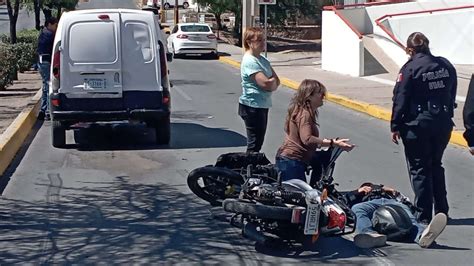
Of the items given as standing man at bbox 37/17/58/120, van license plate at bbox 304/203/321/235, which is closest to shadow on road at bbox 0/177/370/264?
van license plate at bbox 304/203/321/235

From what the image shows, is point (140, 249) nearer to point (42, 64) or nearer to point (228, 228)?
point (228, 228)

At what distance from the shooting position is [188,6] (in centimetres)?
8450

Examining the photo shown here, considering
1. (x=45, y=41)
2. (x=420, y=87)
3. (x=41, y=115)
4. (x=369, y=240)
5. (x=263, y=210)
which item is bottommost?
(x=41, y=115)

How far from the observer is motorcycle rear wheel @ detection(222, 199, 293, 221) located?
7191 mm

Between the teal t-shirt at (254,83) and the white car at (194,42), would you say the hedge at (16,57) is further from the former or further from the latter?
the teal t-shirt at (254,83)

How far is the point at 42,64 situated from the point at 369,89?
30.0ft

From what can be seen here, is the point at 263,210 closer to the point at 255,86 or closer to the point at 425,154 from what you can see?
the point at 425,154

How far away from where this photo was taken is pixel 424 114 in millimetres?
7961

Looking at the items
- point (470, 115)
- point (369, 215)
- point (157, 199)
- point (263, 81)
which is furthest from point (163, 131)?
point (470, 115)

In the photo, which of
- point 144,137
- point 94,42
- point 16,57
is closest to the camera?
point 94,42

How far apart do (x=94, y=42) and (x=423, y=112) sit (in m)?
6.20

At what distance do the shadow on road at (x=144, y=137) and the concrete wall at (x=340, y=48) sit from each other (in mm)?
11006

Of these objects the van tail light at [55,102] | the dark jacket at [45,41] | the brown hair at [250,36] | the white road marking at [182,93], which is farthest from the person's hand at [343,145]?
the white road marking at [182,93]

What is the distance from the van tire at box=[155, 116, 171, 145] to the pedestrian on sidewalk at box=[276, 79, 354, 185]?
199 inches
